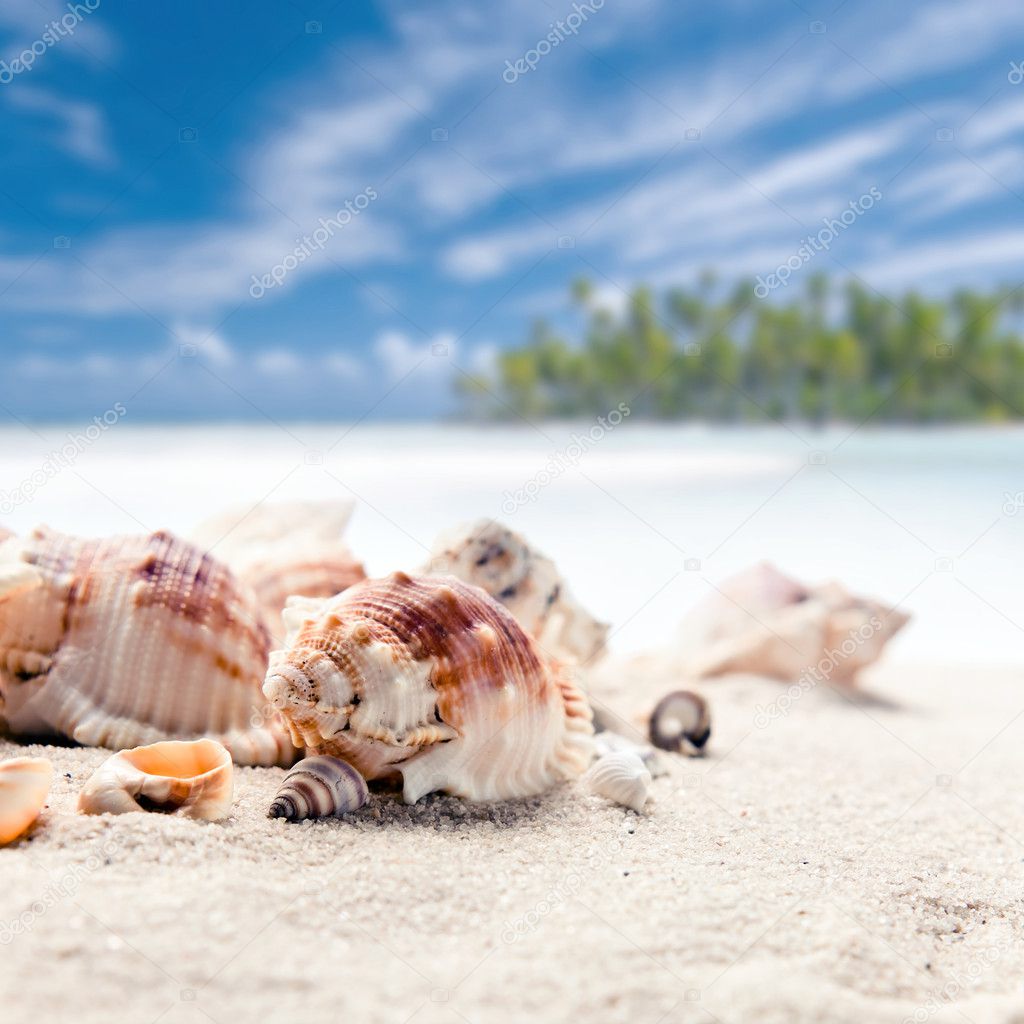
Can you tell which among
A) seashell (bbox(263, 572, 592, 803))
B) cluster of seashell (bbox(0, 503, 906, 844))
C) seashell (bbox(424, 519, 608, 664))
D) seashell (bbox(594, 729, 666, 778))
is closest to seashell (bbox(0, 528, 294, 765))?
cluster of seashell (bbox(0, 503, 906, 844))

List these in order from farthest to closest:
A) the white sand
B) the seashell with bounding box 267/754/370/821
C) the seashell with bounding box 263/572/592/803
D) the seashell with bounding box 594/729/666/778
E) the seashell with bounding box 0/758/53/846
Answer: the seashell with bounding box 594/729/666/778 < the seashell with bounding box 263/572/592/803 < the seashell with bounding box 267/754/370/821 < the seashell with bounding box 0/758/53/846 < the white sand

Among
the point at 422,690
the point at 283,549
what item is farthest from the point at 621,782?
the point at 283,549

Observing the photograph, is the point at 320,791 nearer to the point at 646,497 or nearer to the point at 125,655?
the point at 125,655

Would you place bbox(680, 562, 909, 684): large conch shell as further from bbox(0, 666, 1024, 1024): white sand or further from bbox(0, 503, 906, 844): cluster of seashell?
bbox(0, 666, 1024, 1024): white sand

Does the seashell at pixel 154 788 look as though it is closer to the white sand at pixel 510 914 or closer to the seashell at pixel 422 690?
the white sand at pixel 510 914

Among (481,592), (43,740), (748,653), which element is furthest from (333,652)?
(748,653)

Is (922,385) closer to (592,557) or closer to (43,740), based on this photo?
(592,557)
